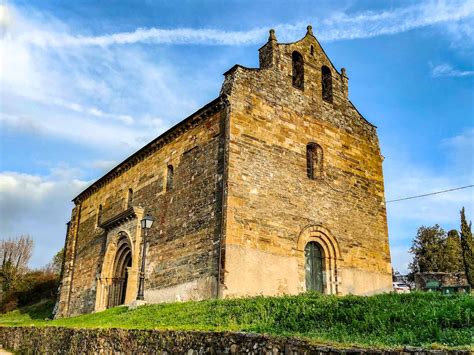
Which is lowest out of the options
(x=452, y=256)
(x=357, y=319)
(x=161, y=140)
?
(x=357, y=319)

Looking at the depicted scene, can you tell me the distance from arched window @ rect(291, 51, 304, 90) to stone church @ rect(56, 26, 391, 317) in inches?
1.7

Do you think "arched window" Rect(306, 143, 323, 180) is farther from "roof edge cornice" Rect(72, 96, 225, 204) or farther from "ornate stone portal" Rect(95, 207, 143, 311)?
"ornate stone portal" Rect(95, 207, 143, 311)

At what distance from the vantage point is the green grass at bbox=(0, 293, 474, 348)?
223 inches

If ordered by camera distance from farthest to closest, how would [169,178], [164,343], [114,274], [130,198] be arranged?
[130,198] < [114,274] < [169,178] < [164,343]

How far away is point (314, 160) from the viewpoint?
17906mm

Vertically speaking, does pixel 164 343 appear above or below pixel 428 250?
below

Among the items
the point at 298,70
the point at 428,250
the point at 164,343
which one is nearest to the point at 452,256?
the point at 428,250

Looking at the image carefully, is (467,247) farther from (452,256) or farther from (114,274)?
(114,274)

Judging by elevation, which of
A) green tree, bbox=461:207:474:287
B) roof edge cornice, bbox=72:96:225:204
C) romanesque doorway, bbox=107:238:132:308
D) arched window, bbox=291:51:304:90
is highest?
arched window, bbox=291:51:304:90

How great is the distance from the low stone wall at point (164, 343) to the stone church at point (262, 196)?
401 cm

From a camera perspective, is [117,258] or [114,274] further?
[114,274]

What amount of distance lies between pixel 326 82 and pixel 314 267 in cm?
843

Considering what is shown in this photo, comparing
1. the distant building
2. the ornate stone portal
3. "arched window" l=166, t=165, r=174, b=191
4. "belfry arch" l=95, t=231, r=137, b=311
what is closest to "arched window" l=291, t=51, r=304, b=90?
"arched window" l=166, t=165, r=174, b=191

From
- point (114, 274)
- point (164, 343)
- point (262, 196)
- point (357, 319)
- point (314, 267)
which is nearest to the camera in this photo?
point (357, 319)
